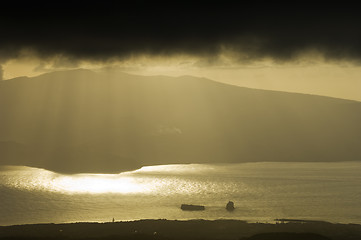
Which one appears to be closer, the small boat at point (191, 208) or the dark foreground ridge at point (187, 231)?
the dark foreground ridge at point (187, 231)

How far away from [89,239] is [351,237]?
5427 centimetres

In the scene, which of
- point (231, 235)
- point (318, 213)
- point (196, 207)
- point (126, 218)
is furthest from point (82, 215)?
point (318, 213)

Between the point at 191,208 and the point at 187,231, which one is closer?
the point at 187,231

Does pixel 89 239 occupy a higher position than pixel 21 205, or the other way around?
pixel 21 205

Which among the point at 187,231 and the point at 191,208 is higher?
the point at 191,208

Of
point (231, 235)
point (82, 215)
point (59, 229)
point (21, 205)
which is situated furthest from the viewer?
point (21, 205)

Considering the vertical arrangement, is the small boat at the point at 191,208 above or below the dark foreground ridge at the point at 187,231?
above

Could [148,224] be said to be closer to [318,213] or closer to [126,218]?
[126,218]

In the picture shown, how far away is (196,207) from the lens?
169 m

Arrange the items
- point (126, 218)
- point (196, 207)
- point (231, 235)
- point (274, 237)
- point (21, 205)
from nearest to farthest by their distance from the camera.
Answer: point (274, 237), point (231, 235), point (126, 218), point (196, 207), point (21, 205)

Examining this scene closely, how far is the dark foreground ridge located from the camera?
110 meters

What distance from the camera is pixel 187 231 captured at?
11825 cm

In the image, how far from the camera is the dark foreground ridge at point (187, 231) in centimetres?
11012

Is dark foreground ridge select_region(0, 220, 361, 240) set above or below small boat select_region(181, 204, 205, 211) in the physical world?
below
